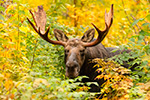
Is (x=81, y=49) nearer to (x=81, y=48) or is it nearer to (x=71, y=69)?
(x=81, y=48)

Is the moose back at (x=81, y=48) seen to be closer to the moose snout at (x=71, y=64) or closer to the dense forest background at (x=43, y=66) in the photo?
the moose snout at (x=71, y=64)

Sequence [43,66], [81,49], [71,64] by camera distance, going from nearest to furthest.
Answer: [71,64], [81,49], [43,66]

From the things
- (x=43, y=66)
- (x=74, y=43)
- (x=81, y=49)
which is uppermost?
(x=74, y=43)

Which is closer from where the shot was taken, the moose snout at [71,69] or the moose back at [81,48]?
the moose snout at [71,69]

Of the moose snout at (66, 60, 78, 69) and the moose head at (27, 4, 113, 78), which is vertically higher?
the moose head at (27, 4, 113, 78)

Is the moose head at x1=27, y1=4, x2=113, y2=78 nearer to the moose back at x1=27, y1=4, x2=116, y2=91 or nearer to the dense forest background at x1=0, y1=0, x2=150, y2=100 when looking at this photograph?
the moose back at x1=27, y1=4, x2=116, y2=91

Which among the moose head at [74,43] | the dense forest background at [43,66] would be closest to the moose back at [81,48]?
the moose head at [74,43]

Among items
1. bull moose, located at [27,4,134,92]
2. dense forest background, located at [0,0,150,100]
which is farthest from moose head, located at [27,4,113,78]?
dense forest background, located at [0,0,150,100]

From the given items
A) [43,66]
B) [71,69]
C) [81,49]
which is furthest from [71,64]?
[43,66]

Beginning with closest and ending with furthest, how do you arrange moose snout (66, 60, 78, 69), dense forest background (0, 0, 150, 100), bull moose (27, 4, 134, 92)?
dense forest background (0, 0, 150, 100) → moose snout (66, 60, 78, 69) → bull moose (27, 4, 134, 92)

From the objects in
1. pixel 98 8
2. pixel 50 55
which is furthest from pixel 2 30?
pixel 98 8

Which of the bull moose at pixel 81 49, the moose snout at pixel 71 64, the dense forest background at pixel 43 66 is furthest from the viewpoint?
the bull moose at pixel 81 49

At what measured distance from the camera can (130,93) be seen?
3.87 metres

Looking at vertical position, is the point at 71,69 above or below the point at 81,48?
below
